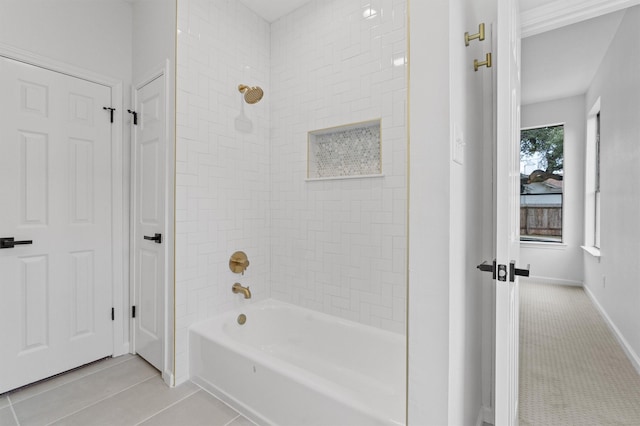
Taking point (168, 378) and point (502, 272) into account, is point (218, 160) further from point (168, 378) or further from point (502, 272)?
point (502, 272)

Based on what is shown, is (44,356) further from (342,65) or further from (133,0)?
(342,65)

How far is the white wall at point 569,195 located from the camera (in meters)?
4.71

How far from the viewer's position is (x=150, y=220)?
231cm

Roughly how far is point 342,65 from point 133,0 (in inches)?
71.1

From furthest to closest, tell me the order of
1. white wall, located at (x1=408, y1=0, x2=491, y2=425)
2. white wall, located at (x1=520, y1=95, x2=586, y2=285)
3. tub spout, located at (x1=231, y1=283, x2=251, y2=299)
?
white wall, located at (x1=520, y1=95, x2=586, y2=285) < tub spout, located at (x1=231, y1=283, x2=251, y2=299) < white wall, located at (x1=408, y1=0, x2=491, y2=425)

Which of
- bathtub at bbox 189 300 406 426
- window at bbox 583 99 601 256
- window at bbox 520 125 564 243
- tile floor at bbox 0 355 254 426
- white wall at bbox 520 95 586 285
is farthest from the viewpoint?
window at bbox 520 125 564 243

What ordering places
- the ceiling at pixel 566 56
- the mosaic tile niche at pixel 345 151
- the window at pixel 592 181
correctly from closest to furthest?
1. the mosaic tile niche at pixel 345 151
2. the ceiling at pixel 566 56
3. the window at pixel 592 181

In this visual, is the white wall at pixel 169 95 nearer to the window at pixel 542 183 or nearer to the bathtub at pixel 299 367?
the bathtub at pixel 299 367

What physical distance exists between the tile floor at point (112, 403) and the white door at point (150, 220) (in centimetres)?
24

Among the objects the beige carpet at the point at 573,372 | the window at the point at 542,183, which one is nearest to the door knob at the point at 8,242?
the beige carpet at the point at 573,372

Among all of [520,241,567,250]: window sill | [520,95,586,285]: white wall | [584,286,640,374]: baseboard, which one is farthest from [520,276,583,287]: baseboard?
[584,286,640,374]: baseboard

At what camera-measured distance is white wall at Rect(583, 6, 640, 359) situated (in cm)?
244

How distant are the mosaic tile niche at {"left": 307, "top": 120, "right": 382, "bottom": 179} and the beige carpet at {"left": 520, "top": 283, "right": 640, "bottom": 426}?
179 centimetres

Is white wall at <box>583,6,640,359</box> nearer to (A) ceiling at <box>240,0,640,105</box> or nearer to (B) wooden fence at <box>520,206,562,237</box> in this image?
(A) ceiling at <box>240,0,640,105</box>
